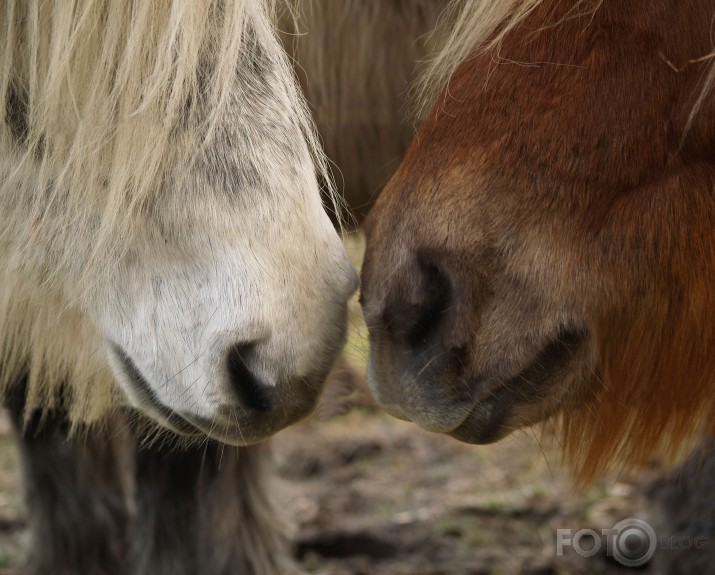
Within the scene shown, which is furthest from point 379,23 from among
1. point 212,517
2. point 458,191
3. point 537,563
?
point 537,563

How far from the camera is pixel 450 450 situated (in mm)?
3600

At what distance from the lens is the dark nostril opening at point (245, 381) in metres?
1.40

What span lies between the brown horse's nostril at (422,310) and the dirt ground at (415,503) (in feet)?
3.54

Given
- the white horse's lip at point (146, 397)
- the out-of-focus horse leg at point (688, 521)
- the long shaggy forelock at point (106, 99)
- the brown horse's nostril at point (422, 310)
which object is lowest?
the out-of-focus horse leg at point (688, 521)

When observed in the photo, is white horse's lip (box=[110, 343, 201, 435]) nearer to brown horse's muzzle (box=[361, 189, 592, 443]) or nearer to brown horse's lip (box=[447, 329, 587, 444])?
brown horse's muzzle (box=[361, 189, 592, 443])

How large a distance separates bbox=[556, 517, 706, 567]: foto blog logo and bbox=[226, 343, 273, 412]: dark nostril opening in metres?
1.62

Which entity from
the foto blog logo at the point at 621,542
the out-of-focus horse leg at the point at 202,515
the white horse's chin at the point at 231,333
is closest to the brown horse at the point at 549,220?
the white horse's chin at the point at 231,333

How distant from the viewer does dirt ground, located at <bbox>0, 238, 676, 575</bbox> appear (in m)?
2.90

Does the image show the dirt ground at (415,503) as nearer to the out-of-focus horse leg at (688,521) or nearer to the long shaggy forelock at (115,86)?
the out-of-focus horse leg at (688,521)

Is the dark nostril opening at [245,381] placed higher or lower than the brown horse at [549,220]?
lower

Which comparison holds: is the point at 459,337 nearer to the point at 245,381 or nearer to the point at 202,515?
the point at 245,381

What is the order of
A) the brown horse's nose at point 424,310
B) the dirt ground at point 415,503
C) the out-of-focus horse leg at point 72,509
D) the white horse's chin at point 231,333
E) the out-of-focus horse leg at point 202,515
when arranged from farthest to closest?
the dirt ground at point 415,503, the out-of-focus horse leg at point 72,509, the out-of-focus horse leg at point 202,515, the brown horse's nose at point 424,310, the white horse's chin at point 231,333

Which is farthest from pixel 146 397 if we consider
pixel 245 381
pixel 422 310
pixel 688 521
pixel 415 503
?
pixel 415 503

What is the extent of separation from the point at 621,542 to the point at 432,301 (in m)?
1.58
